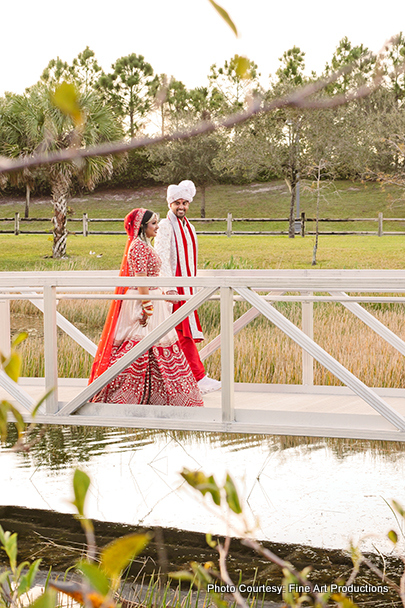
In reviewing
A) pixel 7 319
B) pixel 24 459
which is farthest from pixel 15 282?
pixel 24 459

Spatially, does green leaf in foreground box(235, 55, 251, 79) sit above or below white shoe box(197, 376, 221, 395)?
above

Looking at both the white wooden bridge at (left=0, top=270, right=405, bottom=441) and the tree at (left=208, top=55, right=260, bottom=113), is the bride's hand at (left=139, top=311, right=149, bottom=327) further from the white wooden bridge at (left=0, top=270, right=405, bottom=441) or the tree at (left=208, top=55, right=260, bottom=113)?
the tree at (left=208, top=55, right=260, bottom=113)

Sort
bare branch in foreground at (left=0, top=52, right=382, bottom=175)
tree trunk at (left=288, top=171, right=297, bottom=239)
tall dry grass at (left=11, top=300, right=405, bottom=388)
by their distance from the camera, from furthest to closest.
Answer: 1. tree trunk at (left=288, top=171, right=297, bottom=239)
2. tall dry grass at (left=11, top=300, right=405, bottom=388)
3. bare branch in foreground at (left=0, top=52, right=382, bottom=175)

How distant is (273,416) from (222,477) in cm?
164

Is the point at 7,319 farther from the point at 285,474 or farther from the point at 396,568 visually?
the point at 396,568

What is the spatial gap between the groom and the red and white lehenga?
483 millimetres

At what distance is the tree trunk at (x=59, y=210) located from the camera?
24.5 m

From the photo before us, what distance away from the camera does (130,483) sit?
19.4ft

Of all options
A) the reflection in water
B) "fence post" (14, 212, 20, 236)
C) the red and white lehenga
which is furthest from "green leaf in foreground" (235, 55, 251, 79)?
"fence post" (14, 212, 20, 236)

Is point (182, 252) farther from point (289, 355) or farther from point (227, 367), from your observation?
point (289, 355)

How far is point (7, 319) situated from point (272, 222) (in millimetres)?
31410

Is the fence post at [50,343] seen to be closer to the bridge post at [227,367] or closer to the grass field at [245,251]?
the bridge post at [227,367]

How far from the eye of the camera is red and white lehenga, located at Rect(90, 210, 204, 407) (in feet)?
16.1

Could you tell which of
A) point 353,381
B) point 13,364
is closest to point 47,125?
point 353,381
